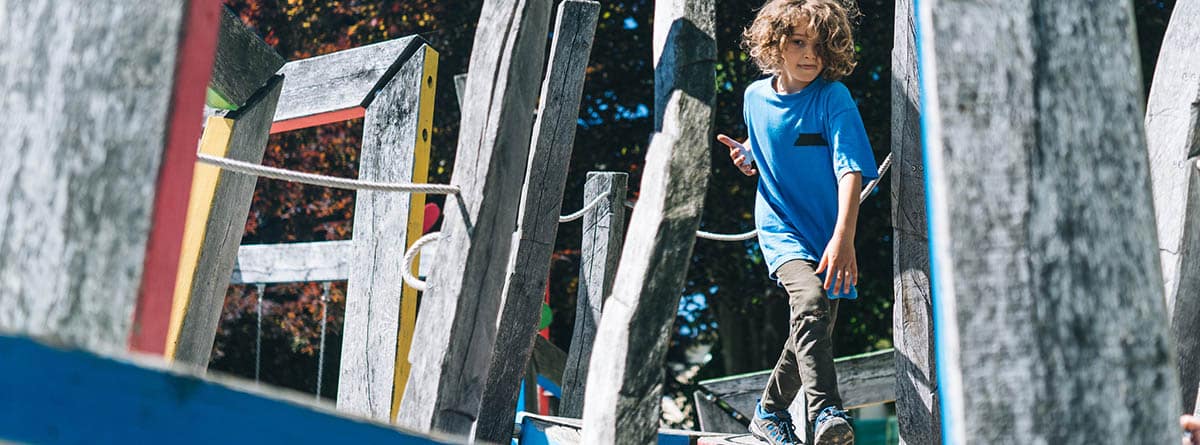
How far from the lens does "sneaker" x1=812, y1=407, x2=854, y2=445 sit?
9.13 ft

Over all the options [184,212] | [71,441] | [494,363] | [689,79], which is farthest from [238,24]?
[71,441]

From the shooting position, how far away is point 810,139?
3125 millimetres

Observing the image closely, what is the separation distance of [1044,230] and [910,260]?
153 centimetres

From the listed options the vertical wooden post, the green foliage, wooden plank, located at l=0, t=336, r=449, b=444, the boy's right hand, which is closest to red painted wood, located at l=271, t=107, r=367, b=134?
the boy's right hand

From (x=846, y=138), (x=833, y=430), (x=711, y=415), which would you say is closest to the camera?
(x=833, y=430)

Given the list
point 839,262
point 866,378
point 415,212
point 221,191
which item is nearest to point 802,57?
point 839,262

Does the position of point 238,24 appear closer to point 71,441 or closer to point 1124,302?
point 71,441

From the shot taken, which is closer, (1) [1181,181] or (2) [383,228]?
(1) [1181,181]

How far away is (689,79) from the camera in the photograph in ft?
6.56

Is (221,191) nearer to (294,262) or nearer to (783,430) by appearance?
(294,262)

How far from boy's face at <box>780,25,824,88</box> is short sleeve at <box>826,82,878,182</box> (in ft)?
0.35

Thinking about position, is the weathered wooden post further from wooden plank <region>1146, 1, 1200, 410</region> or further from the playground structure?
wooden plank <region>1146, 1, 1200, 410</region>

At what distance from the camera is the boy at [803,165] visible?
2939 mm

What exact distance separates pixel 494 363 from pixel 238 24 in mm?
1420
